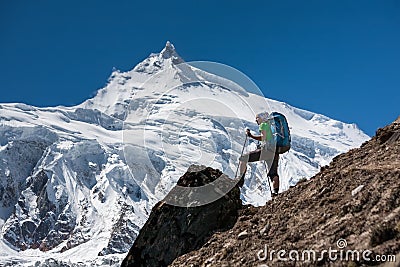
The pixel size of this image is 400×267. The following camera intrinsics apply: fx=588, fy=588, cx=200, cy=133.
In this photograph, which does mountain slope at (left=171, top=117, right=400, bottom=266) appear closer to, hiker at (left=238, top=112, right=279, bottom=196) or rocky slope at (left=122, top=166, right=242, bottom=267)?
rocky slope at (left=122, top=166, right=242, bottom=267)

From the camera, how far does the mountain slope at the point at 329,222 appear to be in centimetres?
888

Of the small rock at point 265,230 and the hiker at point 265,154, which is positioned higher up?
the hiker at point 265,154

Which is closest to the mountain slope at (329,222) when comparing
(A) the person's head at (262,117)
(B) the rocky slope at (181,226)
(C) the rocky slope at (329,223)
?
(C) the rocky slope at (329,223)

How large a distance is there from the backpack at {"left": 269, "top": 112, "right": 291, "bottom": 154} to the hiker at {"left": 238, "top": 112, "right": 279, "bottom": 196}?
0.33ft

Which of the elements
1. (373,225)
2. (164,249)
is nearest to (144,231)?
(164,249)

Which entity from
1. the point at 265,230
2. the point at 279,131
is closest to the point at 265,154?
the point at 279,131

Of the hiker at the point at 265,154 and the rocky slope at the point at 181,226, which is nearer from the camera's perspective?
the rocky slope at the point at 181,226

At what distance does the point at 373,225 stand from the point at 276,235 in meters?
2.17

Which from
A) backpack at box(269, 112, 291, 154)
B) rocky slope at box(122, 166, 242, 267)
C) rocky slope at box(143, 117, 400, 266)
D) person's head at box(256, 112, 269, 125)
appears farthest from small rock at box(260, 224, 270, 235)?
person's head at box(256, 112, 269, 125)

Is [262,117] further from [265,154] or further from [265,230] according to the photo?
[265,230]

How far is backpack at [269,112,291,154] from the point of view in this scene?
13844 mm

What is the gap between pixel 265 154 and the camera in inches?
555

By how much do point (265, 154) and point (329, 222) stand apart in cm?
419

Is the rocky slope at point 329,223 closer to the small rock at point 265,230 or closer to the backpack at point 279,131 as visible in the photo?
→ the small rock at point 265,230
